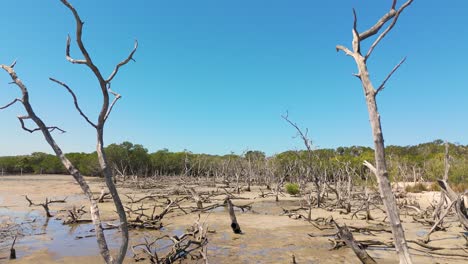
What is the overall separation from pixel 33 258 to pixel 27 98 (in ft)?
30.9

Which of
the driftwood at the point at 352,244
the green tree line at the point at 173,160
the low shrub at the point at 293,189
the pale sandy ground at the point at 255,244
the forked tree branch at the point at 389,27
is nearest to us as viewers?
the forked tree branch at the point at 389,27

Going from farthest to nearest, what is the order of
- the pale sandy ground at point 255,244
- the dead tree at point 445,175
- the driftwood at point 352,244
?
the pale sandy ground at point 255,244, the dead tree at point 445,175, the driftwood at point 352,244

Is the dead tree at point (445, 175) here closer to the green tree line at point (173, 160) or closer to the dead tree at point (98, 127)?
the dead tree at point (98, 127)

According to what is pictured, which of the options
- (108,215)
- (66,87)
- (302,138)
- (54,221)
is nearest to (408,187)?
(302,138)

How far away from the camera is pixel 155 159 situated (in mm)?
74125

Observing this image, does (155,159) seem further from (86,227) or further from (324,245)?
(324,245)

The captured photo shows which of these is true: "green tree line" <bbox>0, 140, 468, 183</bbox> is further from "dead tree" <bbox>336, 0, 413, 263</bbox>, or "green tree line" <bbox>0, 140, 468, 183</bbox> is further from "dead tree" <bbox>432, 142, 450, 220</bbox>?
"dead tree" <bbox>336, 0, 413, 263</bbox>

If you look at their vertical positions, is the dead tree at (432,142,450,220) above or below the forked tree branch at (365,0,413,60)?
below

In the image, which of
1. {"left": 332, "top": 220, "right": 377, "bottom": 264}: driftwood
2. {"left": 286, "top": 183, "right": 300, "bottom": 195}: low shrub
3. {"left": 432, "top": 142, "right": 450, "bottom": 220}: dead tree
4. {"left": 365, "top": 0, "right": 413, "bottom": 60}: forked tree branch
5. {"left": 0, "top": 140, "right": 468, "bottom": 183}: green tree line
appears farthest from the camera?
{"left": 0, "top": 140, "right": 468, "bottom": 183}: green tree line

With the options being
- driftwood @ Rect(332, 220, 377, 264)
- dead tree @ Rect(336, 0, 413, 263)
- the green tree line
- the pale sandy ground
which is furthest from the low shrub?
dead tree @ Rect(336, 0, 413, 263)

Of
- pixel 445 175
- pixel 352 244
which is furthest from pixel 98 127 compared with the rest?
pixel 445 175

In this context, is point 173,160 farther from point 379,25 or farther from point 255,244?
point 379,25

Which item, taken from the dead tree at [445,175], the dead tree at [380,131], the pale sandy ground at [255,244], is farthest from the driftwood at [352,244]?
the dead tree at [380,131]

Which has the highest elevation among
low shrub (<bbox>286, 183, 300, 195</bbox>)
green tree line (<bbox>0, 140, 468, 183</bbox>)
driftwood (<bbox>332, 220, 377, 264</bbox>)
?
green tree line (<bbox>0, 140, 468, 183</bbox>)
